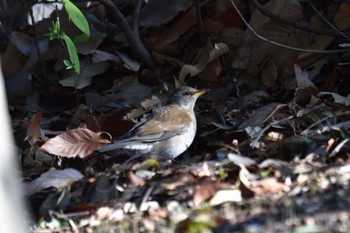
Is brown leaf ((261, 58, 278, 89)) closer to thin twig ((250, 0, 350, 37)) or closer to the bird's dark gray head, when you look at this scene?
thin twig ((250, 0, 350, 37))

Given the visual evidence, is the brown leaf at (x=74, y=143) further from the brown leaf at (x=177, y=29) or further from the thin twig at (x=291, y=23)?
the brown leaf at (x=177, y=29)

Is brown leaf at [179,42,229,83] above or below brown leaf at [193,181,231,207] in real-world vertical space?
below

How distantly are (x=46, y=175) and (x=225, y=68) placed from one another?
270cm

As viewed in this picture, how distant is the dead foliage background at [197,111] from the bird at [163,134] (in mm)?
136

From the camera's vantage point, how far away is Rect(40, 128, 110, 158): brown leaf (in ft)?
18.1

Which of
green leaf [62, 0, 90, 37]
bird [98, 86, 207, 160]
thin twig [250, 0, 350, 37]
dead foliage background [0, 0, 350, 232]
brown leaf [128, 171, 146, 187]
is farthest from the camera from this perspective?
thin twig [250, 0, 350, 37]

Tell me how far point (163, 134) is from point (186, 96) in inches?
25.2

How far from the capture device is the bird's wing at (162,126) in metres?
5.73

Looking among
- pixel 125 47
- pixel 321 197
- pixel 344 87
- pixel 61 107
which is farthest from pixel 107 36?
pixel 321 197

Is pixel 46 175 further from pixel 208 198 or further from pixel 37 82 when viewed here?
pixel 37 82

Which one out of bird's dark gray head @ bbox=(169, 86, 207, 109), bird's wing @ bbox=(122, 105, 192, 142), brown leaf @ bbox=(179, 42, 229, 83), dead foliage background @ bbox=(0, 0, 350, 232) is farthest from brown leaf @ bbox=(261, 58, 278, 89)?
bird's wing @ bbox=(122, 105, 192, 142)

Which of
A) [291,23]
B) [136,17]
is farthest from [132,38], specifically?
[291,23]

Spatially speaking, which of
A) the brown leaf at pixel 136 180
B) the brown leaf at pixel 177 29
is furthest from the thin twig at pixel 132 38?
the brown leaf at pixel 136 180

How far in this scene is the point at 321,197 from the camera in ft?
13.2
